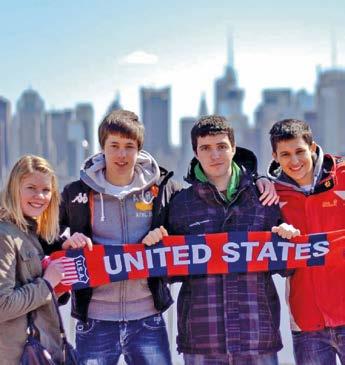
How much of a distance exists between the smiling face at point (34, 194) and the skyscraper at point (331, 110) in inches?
5361

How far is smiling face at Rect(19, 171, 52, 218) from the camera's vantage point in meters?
3.63

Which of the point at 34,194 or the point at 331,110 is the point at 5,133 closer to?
the point at 331,110

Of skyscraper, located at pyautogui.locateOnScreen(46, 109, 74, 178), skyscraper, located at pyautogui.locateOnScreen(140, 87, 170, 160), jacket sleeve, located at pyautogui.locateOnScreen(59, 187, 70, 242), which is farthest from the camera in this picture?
skyscraper, located at pyautogui.locateOnScreen(140, 87, 170, 160)

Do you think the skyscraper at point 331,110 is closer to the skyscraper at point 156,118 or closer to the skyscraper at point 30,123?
the skyscraper at point 156,118

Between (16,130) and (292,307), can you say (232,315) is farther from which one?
(16,130)

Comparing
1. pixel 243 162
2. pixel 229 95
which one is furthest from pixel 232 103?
pixel 243 162

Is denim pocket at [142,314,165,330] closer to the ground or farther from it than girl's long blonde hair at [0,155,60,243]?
closer to the ground

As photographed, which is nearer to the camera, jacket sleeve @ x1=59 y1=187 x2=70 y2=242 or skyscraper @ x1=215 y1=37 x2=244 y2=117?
jacket sleeve @ x1=59 y1=187 x2=70 y2=242

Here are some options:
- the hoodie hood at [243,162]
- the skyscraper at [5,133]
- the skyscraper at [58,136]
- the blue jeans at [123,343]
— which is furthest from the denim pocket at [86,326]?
the skyscraper at [58,136]

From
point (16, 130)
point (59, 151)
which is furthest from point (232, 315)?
point (16, 130)

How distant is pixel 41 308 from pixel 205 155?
1.33m

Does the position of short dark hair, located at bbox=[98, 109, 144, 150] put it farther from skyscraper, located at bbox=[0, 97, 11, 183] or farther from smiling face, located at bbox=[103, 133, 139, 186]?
skyscraper, located at bbox=[0, 97, 11, 183]

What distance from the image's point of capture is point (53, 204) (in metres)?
3.78

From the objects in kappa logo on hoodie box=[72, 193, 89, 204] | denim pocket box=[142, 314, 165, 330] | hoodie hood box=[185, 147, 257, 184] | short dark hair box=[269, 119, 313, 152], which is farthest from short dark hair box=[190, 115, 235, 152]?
denim pocket box=[142, 314, 165, 330]
